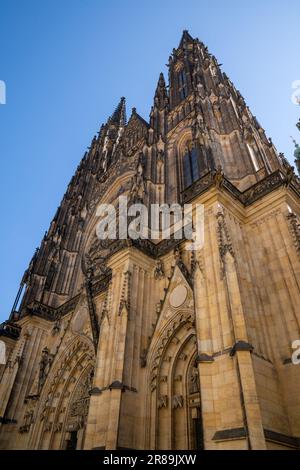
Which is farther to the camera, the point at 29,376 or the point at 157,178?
the point at 157,178

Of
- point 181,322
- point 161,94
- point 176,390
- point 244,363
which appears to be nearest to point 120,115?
point 161,94

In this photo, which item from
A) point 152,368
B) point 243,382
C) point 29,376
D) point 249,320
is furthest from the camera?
point 29,376

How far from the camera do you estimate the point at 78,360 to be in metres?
13.1

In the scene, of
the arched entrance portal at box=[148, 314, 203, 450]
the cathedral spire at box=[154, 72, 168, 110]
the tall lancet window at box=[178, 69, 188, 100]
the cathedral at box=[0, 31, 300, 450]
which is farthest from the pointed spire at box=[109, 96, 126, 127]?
the arched entrance portal at box=[148, 314, 203, 450]

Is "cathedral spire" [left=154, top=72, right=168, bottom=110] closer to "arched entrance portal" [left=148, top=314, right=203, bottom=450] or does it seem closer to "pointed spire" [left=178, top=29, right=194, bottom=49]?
"pointed spire" [left=178, top=29, right=194, bottom=49]

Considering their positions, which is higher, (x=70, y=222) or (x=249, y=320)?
(x=70, y=222)

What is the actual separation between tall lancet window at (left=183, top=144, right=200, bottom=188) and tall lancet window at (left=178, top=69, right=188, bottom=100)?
229 inches

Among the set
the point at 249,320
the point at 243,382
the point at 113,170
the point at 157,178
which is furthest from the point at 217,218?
the point at 113,170

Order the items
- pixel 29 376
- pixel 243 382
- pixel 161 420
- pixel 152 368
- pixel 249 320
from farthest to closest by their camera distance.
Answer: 1. pixel 29 376
2. pixel 152 368
3. pixel 161 420
4. pixel 249 320
5. pixel 243 382

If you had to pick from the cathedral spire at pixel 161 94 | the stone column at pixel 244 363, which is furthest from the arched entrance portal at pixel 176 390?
the cathedral spire at pixel 161 94

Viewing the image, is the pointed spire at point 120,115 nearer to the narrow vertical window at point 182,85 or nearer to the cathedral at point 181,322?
the narrow vertical window at point 182,85

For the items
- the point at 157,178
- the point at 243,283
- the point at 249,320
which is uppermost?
the point at 157,178

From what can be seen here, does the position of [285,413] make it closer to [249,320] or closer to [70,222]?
[249,320]

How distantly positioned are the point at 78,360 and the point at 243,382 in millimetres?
8833
